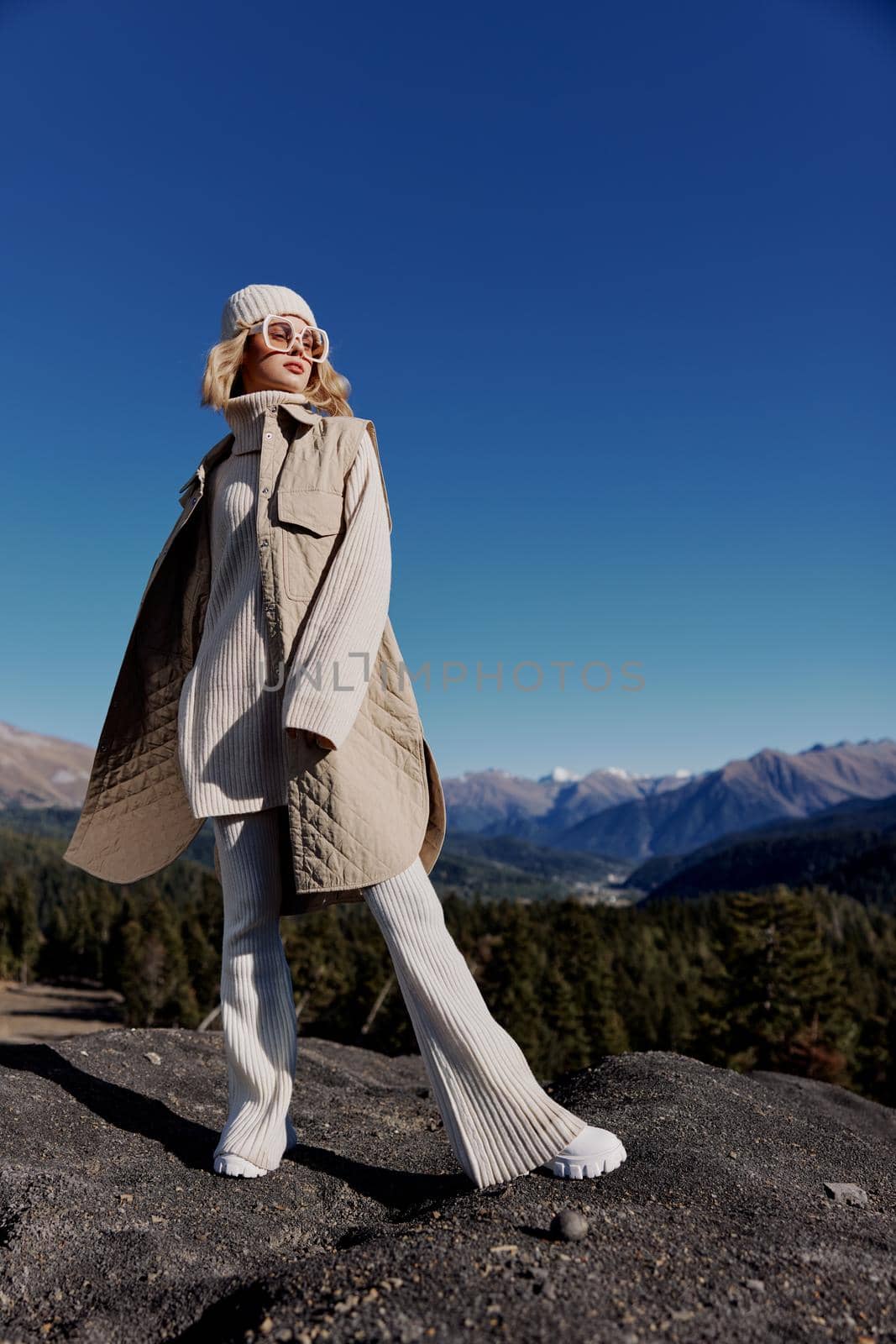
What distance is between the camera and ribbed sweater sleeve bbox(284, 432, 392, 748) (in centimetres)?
321

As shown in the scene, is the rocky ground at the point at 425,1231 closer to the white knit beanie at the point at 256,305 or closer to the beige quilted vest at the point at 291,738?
the beige quilted vest at the point at 291,738

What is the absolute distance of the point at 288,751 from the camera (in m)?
3.37

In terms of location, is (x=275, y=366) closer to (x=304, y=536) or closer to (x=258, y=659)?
(x=304, y=536)

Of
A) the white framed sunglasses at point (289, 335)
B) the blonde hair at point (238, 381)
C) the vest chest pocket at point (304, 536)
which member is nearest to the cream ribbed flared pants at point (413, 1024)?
the vest chest pocket at point (304, 536)

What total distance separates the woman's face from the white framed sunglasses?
2 centimetres

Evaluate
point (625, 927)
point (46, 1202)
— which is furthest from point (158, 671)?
point (625, 927)

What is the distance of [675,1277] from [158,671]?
335cm

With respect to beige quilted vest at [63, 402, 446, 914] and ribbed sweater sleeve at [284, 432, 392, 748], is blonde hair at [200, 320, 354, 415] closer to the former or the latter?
beige quilted vest at [63, 402, 446, 914]

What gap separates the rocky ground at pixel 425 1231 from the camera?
85.2 inches

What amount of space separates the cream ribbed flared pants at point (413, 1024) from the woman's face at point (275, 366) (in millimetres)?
2105

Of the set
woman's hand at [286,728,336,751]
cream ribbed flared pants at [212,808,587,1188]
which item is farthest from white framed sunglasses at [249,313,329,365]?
cream ribbed flared pants at [212,808,587,1188]

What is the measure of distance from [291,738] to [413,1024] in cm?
134

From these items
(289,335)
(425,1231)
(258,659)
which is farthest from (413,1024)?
(289,335)

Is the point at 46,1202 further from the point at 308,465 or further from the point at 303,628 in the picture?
the point at 308,465
